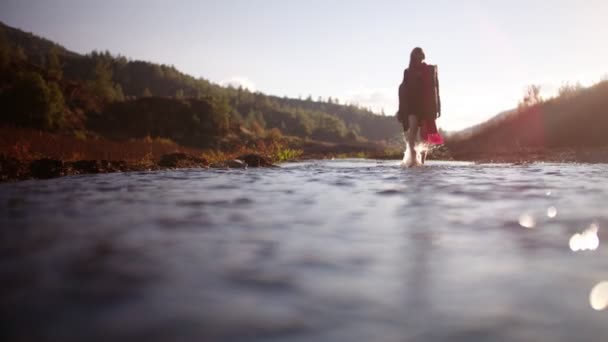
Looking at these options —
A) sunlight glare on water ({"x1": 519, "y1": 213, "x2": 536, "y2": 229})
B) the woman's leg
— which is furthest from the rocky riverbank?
sunlight glare on water ({"x1": 519, "y1": 213, "x2": 536, "y2": 229})

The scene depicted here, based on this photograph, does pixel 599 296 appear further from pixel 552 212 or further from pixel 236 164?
pixel 236 164

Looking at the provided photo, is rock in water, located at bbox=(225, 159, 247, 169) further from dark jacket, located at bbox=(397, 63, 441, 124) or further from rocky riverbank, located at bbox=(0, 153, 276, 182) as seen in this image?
dark jacket, located at bbox=(397, 63, 441, 124)

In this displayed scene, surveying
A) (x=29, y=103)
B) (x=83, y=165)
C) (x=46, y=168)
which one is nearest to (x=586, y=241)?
(x=46, y=168)

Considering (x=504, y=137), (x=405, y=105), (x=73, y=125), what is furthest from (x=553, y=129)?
(x=73, y=125)

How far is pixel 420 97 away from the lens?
9.97m

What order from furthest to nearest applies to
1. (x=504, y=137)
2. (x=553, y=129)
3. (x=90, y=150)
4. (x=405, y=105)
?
(x=504, y=137) < (x=553, y=129) < (x=90, y=150) < (x=405, y=105)

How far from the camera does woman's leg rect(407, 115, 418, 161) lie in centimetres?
1015

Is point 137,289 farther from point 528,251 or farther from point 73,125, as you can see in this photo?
point 73,125

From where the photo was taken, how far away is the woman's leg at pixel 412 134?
1015 centimetres

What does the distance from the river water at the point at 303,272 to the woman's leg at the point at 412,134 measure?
6.65 meters

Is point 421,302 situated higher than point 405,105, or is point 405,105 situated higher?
point 405,105

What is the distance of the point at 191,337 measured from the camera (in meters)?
1.26

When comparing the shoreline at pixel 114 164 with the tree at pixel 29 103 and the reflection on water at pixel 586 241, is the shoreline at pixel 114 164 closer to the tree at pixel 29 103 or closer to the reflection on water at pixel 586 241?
the reflection on water at pixel 586 241

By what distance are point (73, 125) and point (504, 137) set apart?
28.4 m
